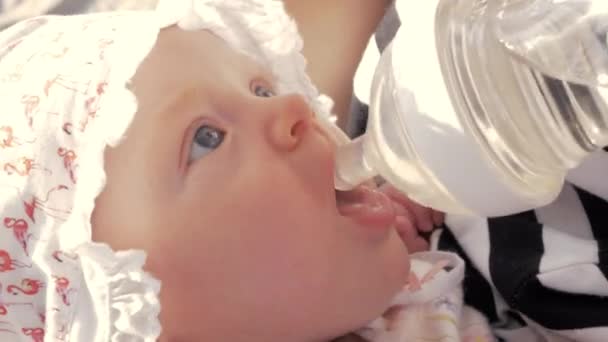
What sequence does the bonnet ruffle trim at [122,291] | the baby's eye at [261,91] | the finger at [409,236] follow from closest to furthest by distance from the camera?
the bonnet ruffle trim at [122,291]
the baby's eye at [261,91]
the finger at [409,236]

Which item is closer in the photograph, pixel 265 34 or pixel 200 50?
pixel 200 50

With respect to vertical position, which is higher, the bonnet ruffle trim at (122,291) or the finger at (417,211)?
the bonnet ruffle trim at (122,291)

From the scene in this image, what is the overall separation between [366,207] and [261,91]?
14cm

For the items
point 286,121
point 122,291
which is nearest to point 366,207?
point 286,121

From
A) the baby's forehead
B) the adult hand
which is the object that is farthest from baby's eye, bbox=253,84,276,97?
the adult hand

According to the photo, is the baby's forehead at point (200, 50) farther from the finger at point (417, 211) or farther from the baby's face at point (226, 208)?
the finger at point (417, 211)

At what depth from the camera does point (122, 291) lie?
634 millimetres

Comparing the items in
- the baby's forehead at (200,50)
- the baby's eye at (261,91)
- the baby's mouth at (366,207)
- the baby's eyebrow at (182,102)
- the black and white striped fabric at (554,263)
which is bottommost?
the black and white striped fabric at (554,263)

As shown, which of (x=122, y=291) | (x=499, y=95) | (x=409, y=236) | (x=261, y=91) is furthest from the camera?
(x=409, y=236)

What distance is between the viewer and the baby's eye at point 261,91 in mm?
754

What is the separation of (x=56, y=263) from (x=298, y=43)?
1.13 feet

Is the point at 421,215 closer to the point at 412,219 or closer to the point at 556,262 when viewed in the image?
the point at 412,219

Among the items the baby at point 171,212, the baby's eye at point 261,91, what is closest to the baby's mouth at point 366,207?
the baby at point 171,212

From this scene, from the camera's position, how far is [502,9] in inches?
21.9
